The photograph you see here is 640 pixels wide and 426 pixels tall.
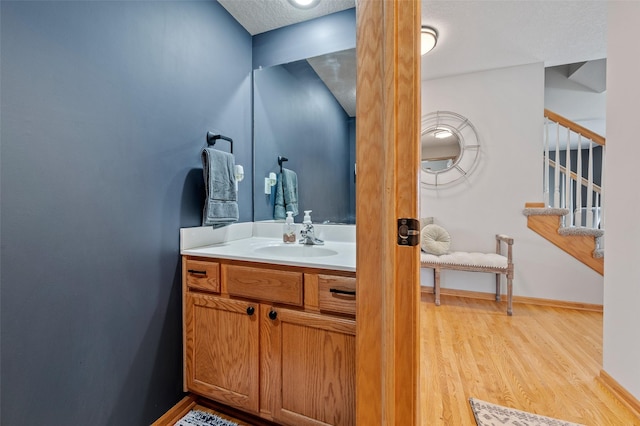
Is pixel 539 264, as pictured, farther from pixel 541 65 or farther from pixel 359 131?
pixel 359 131

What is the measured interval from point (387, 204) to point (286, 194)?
1.26 meters

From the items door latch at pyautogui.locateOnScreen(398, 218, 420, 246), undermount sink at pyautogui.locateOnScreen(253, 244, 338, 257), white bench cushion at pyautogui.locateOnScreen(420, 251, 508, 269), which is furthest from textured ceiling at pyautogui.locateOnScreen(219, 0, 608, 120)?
white bench cushion at pyautogui.locateOnScreen(420, 251, 508, 269)

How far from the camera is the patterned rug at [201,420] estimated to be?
1258 millimetres

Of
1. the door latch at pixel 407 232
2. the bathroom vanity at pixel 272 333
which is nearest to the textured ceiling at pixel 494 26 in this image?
the bathroom vanity at pixel 272 333

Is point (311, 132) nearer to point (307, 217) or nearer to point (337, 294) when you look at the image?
point (307, 217)

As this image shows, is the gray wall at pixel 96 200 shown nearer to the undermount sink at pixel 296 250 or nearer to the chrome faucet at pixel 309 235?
the undermount sink at pixel 296 250

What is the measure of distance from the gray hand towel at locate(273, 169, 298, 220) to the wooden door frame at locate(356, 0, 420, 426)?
115cm

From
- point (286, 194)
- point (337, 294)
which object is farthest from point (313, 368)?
point (286, 194)

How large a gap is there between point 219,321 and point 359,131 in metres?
1.06

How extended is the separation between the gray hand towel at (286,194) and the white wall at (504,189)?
194 cm

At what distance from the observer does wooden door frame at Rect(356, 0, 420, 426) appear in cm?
64

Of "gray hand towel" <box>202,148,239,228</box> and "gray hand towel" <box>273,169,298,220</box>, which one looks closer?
"gray hand towel" <box>202,148,239,228</box>

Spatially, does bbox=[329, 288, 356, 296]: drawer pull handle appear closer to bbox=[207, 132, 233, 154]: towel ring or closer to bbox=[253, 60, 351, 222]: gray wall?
bbox=[253, 60, 351, 222]: gray wall

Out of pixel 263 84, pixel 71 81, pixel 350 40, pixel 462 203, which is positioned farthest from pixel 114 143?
pixel 462 203
